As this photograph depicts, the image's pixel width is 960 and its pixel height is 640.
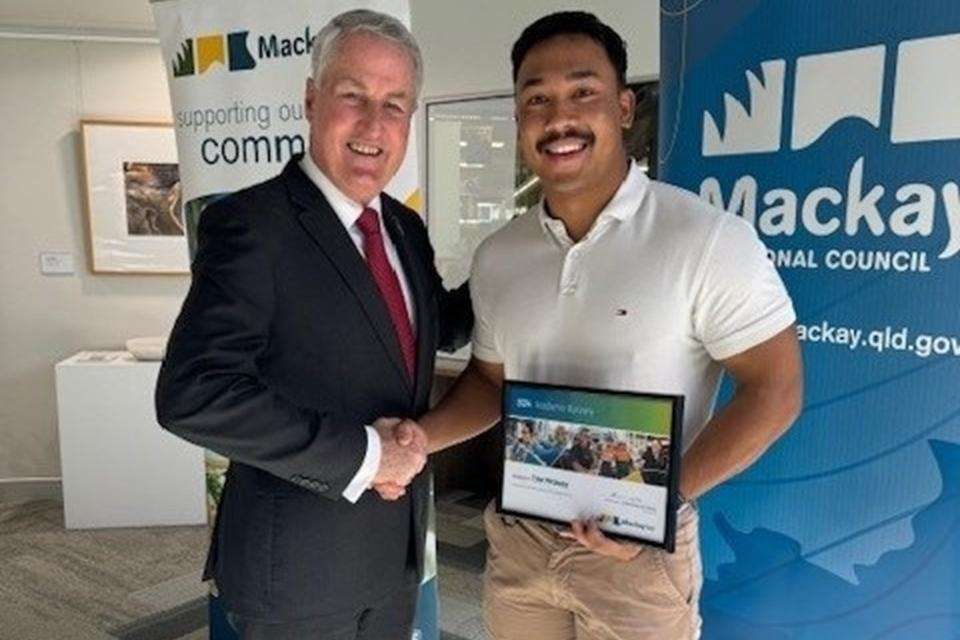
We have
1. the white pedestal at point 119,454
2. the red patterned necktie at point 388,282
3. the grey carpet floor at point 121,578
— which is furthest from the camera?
the white pedestal at point 119,454

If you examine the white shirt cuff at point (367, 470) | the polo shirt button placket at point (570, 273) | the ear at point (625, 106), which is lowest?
the white shirt cuff at point (367, 470)

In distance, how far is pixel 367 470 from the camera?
49.8 inches

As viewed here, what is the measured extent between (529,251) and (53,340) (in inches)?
160

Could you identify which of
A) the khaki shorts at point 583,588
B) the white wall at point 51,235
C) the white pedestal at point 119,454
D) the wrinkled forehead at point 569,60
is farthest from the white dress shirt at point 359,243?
the white wall at point 51,235

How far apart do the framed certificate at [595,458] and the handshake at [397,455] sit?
0.53 ft

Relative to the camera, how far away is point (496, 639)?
1499mm

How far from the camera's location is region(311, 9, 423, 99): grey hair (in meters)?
1.37

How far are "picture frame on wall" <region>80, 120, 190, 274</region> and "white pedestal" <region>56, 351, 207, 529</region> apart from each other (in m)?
0.68

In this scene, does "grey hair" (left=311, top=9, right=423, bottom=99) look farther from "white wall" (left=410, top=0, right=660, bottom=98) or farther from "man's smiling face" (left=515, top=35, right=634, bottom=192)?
"white wall" (left=410, top=0, right=660, bottom=98)

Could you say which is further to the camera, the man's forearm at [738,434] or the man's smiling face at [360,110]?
the man's smiling face at [360,110]

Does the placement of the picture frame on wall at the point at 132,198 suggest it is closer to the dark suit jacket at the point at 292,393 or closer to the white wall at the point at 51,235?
the white wall at the point at 51,235

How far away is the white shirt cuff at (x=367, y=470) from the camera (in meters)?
1.25

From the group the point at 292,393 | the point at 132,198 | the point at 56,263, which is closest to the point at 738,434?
the point at 292,393

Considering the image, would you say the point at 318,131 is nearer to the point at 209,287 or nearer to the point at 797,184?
the point at 209,287
